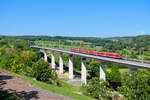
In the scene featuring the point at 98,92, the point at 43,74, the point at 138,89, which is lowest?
the point at 98,92

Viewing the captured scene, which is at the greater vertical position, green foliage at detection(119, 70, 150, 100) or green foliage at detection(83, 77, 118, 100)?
green foliage at detection(119, 70, 150, 100)

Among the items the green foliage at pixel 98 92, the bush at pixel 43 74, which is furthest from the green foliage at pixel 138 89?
the bush at pixel 43 74

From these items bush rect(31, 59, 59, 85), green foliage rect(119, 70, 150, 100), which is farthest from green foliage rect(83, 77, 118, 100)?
bush rect(31, 59, 59, 85)

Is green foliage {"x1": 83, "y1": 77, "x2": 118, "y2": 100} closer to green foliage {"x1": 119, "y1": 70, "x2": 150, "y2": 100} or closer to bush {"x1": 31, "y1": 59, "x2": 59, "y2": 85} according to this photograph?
green foliage {"x1": 119, "y1": 70, "x2": 150, "y2": 100}

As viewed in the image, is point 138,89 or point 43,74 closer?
point 138,89

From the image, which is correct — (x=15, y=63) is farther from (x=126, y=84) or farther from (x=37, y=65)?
(x=126, y=84)

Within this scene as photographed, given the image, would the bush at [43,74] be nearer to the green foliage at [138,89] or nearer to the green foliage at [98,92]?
the green foliage at [98,92]

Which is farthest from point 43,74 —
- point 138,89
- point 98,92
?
point 138,89

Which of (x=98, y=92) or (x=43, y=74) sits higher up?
(x=43, y=74)

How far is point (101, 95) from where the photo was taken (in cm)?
2330

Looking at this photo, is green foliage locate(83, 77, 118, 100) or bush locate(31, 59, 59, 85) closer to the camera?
green foliage locate(83, 77, 118, 100)

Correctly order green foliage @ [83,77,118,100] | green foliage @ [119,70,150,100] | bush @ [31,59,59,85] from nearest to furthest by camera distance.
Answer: green foliage @ [119,70,150,100] → green foliage @ [83,77,118,100] → bush @ [31,59,59,85]

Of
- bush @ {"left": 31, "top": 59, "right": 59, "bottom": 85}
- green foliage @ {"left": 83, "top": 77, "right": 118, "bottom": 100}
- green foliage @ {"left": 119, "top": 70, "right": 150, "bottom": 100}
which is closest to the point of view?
green foliage @ {"left": 119, "top": 70, "right": 150, "bottom": 100}

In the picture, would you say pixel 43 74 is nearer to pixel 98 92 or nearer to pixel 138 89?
pixel 98 92
